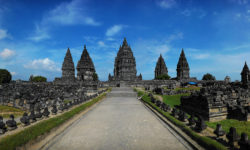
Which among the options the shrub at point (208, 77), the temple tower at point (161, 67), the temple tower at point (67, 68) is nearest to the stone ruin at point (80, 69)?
the temple tower at point (67, 68)

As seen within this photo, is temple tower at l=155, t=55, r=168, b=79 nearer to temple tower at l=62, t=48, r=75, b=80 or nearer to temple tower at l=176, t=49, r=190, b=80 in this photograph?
temple tower at l=176, t=49, r=190, b=80

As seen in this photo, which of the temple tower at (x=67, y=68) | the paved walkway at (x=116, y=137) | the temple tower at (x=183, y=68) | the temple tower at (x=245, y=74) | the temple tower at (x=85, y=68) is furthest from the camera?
the temple tower at (x=183, y=68)

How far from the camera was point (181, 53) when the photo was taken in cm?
6819

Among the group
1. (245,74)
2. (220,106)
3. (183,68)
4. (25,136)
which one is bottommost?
(25,136)

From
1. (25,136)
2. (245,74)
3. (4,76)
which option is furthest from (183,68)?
(4,76)

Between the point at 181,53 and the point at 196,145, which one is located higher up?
the point at 181,53

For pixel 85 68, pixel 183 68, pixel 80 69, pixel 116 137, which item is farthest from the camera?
pixel 183 68

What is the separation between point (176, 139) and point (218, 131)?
5.58 ft

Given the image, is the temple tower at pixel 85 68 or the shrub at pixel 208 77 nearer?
the temple tower at pixel 85 68

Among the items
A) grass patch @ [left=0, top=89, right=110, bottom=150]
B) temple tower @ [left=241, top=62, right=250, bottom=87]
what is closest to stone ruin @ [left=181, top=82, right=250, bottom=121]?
grass patch @ [left=0, top=89, right=110, bottom=150]

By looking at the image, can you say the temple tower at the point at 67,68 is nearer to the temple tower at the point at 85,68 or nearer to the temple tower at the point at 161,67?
the temple tower at the point at 85,68

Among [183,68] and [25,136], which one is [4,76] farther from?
[183,68]

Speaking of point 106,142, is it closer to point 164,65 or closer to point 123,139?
point 123,139

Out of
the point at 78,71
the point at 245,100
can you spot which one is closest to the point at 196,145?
the point at 245,100
